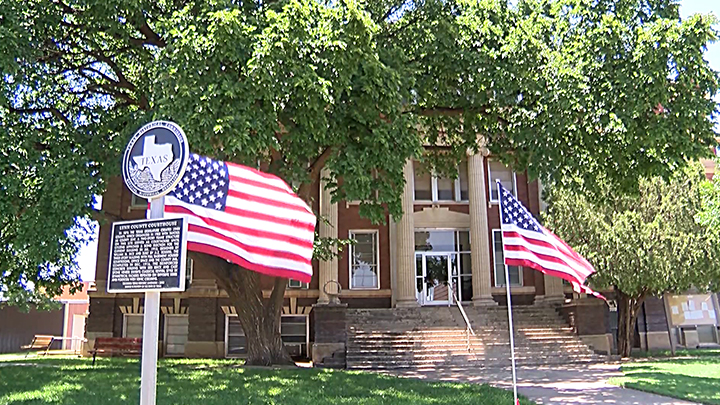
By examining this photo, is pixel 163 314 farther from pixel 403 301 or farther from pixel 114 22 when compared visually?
pixel 114 22

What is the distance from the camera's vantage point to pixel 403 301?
84.6 ft

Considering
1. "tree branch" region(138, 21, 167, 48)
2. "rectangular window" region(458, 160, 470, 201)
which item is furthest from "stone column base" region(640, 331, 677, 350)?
"tree branch" region(138, 21, 167, 48)

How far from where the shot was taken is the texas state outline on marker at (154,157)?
5.88 m

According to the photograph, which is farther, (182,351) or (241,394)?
(182,351)

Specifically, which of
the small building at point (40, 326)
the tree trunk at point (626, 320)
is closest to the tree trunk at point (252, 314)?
the tree trunk at point (626, 320)

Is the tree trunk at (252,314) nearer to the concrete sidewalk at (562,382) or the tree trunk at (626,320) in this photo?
the concrete sidewalk at (562,382)

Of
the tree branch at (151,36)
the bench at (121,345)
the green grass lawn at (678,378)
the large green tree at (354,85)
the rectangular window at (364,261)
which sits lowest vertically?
the green grass lawn at (678,378)

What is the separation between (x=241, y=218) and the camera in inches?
285

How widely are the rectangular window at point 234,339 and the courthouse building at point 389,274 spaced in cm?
4

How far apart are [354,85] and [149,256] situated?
27.1ft

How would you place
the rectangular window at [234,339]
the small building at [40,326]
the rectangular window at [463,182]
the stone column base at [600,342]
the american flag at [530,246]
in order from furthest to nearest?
the small building at [40,326]
the rectangular window at [463,182]
the rectangular window at [234,339]
the stone column base at [600,342]
the american flag at [530,246]

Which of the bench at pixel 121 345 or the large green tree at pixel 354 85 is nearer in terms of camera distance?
the large green tree at pixel 354 85

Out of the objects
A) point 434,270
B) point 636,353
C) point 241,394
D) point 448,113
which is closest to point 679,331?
point 636,353

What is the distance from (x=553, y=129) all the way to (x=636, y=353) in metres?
15.1
